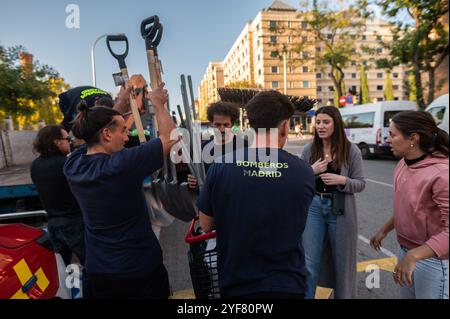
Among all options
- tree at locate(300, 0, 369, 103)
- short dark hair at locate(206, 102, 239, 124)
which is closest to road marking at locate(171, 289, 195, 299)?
short dark hair at locate(206, 102, 239, 124)

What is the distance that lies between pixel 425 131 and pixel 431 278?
771 millimetres

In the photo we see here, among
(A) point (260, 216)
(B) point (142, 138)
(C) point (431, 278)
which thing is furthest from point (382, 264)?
(B) point (142, 138)

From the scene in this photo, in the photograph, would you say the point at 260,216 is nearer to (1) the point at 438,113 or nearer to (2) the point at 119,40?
(2) the point at 119,40

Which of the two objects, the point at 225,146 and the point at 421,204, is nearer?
the point at 421,204

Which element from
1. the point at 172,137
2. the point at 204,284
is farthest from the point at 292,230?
the point at 172,137

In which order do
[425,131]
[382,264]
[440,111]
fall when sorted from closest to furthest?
[425,131]
[382,264]
[440,111]

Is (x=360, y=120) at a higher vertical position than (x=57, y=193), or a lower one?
lower

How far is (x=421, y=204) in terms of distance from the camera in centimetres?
145

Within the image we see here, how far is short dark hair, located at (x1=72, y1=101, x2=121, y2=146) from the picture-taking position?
1.38m

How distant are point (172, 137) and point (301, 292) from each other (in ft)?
3.09

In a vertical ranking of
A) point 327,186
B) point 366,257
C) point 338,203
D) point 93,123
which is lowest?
point 366,257

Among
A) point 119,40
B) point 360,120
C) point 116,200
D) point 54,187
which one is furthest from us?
point 360,120

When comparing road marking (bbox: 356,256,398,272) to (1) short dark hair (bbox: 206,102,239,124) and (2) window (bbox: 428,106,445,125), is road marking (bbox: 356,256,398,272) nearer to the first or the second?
(1) short dark hair (bbox: 206,102,239,124)

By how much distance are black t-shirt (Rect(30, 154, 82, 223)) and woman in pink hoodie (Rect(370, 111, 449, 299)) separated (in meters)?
2.11
